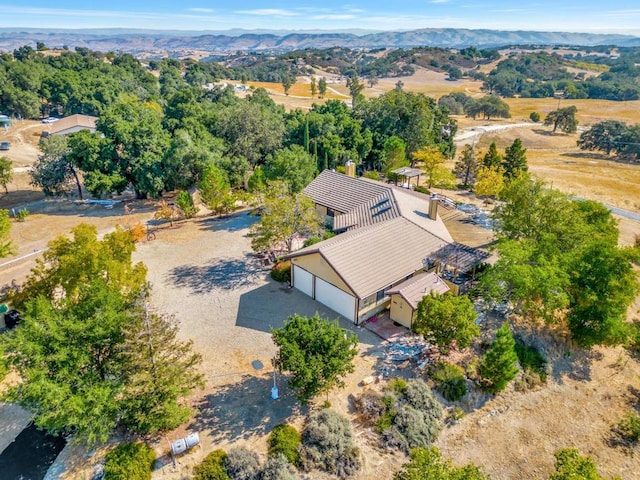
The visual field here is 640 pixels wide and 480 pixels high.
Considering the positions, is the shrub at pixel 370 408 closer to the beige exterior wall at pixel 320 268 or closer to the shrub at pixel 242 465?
the shrub at pixel 242 465

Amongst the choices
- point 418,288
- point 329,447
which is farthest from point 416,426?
point 418,288

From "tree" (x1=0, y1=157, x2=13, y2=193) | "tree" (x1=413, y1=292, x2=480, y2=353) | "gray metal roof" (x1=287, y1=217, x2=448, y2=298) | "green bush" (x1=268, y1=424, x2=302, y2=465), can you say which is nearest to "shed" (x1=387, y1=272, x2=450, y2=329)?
"gray metal roof" (x1=287, y1=217, x2=448, y2=298)

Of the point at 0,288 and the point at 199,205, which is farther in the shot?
the point at 199,205

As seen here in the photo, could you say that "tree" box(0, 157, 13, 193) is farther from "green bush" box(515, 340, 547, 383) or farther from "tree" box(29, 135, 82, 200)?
"green bush" box(515, 340, 547, 383)

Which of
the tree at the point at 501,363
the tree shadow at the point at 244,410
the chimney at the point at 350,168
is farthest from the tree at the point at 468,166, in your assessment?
the tree shadow at the point at 244,410

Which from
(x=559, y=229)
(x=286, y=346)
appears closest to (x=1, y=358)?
(x=286, y=346)

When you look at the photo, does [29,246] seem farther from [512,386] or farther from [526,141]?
[526,141]

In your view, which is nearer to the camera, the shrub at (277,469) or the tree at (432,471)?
the tree at (432,471)
